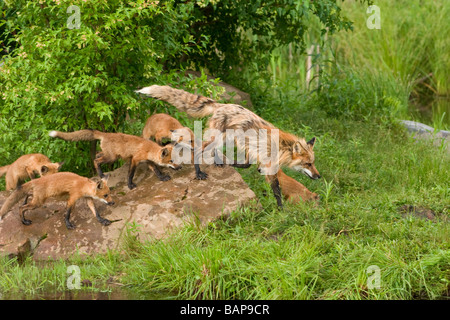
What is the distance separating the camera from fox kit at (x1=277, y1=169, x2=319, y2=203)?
311 inches

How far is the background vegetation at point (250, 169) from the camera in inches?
231

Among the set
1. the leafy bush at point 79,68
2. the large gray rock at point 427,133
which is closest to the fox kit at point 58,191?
the leafy bush at point 79,68

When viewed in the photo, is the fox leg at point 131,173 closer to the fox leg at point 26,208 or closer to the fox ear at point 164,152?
the fox ear at point 164,152

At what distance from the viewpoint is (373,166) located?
30.7 ft

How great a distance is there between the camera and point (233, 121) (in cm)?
764

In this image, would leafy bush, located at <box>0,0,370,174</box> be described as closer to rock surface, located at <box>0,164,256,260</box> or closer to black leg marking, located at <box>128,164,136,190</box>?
black leg marking, located at <box>128,164,136,190</box>

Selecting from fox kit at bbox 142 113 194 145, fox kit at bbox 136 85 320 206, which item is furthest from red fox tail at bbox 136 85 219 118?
fox kit at bbox 142 113 194 145

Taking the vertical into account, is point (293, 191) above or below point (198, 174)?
below

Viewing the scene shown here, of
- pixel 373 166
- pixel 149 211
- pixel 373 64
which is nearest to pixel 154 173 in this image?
pixel 149 211

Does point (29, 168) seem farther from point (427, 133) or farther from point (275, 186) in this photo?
point (427, 133)

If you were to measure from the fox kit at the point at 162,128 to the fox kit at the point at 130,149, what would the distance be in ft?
1.19

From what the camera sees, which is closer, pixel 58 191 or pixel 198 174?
pixel 58 191

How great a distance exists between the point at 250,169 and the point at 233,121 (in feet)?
4.92

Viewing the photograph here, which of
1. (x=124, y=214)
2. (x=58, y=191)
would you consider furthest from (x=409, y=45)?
(x=58, y=191)
